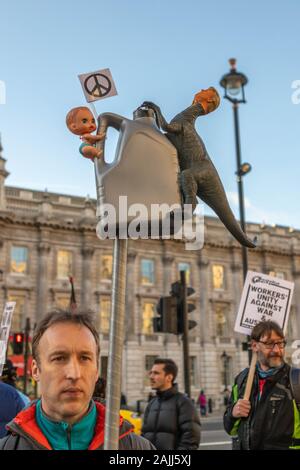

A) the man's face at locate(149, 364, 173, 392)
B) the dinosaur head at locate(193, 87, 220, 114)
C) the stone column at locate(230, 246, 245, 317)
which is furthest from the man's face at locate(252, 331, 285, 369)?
the stone column at locate(230, 246, 245, 317)

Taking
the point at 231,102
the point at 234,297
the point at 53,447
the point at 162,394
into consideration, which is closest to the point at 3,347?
the point at 162,394

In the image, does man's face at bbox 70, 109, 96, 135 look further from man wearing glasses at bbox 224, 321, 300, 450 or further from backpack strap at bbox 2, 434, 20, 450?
man wearing glasses at bbox 224, 321, 300, 450

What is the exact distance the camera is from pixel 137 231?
5.39 ft

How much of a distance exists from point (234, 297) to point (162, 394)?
35.0 metres

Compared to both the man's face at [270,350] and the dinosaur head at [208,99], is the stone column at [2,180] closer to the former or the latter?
the man's face at [270,350]

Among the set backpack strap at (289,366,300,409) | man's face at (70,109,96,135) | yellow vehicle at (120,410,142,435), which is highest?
man's face at (70,109,96,135)

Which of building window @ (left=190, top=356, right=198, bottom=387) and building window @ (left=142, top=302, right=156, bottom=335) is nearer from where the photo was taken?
building window @ (left=142, top=302, right=156, bottom=335)

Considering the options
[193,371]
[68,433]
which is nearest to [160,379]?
[68,433]

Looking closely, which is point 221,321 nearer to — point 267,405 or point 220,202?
point 267,405

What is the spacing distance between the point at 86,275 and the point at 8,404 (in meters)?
31.2

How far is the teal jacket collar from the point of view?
1.72 m

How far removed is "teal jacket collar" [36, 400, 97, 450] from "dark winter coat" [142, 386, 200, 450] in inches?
147

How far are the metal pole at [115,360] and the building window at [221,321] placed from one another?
125ft

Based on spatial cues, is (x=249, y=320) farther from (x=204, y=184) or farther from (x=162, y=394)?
(x=204, y=184)
